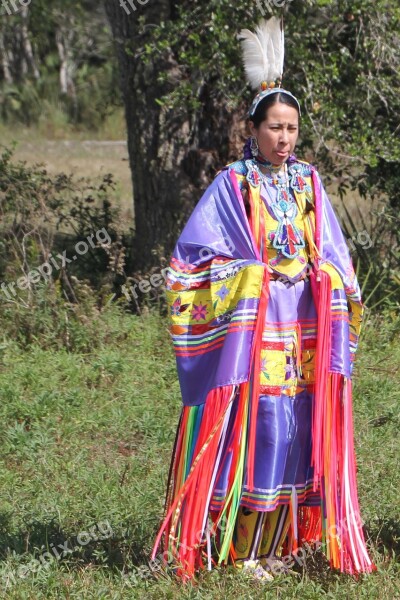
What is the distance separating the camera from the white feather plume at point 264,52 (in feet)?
12.7

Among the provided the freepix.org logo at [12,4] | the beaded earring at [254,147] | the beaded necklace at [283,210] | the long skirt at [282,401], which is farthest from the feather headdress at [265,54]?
the freepix.org logo at [12,4]

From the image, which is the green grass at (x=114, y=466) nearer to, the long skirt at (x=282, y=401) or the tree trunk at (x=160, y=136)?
the long skirt at (x=282, y=401)

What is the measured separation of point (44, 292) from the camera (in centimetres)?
688

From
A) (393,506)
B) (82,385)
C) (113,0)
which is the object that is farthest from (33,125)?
(393,506)

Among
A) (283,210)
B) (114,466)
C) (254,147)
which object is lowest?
(114,466)

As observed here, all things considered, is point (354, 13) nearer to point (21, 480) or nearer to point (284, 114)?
point (284, 114)

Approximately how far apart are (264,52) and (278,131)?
1.16 feet

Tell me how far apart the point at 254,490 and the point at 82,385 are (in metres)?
2.43

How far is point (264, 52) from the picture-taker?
154 inches

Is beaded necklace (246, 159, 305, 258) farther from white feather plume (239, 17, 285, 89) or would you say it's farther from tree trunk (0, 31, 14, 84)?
tree trunk (0, 31, 14, 84)

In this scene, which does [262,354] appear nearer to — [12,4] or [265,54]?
[265,54]

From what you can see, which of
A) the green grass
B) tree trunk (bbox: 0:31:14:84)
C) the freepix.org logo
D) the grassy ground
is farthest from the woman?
tree trunk (bbox: 0:31:14:84)

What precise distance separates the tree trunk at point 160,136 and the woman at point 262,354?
3226 millimetres

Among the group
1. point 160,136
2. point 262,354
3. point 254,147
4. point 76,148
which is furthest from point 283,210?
point 76,148
